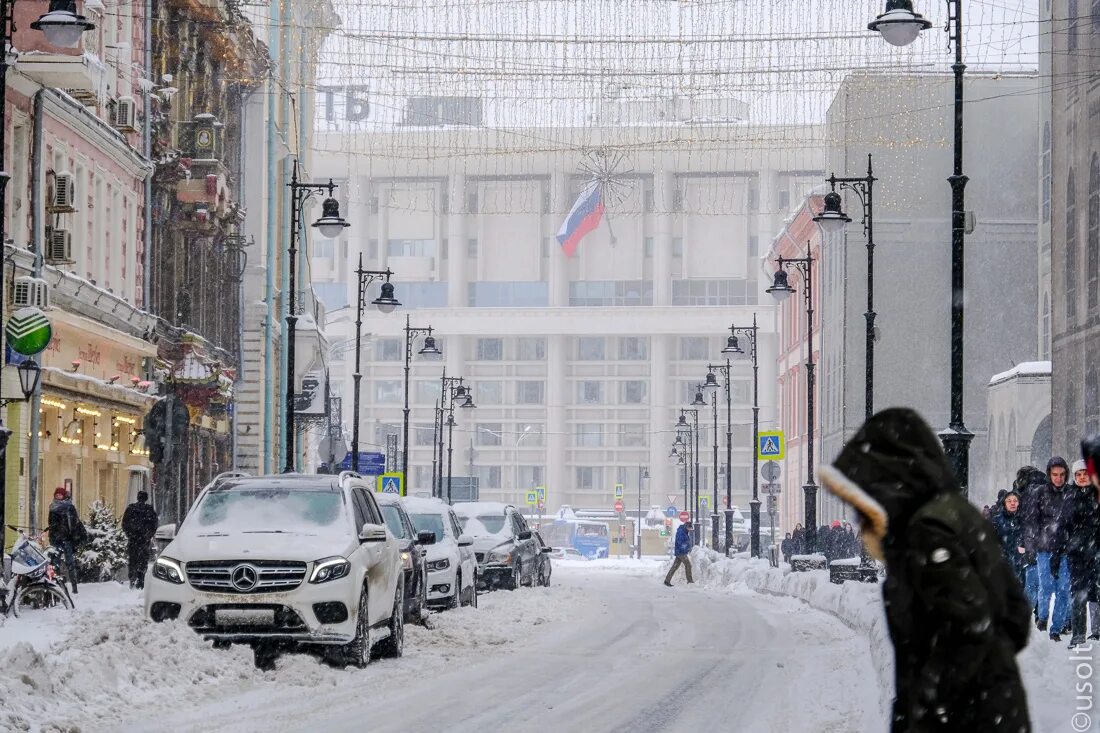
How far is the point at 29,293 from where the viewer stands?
30.5m

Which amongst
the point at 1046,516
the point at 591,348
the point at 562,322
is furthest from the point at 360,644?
the point at 591,348

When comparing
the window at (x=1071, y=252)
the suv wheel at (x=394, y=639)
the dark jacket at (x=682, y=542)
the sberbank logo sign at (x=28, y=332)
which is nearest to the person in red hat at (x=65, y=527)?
the sberbank logo sign at (x=28, y=332)

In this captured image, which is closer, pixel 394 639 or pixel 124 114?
pixel 394 639

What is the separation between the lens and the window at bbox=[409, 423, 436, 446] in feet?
452

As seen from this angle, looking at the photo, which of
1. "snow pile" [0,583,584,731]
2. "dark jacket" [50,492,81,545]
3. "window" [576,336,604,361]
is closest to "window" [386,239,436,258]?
"window" [576,336,604,361]

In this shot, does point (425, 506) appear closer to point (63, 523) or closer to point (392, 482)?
point (63, 523)

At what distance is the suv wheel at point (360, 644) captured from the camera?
17.0 meters

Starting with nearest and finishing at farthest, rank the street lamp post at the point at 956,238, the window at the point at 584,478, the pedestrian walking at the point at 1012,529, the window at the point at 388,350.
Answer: the pedestrian walking at the point at 1012,529
the street lamp post at the point at 956,238
the window at the point at 584,478
the window at the point at 388,350

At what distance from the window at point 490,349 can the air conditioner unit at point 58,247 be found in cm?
10304

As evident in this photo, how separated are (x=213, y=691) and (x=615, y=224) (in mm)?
121190

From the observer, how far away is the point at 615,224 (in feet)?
443

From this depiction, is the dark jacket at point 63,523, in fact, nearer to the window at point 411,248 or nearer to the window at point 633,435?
the window at point 633,435

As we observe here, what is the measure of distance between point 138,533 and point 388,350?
110m

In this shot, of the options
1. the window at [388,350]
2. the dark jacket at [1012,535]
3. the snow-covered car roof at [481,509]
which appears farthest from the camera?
the window at [388,350]
